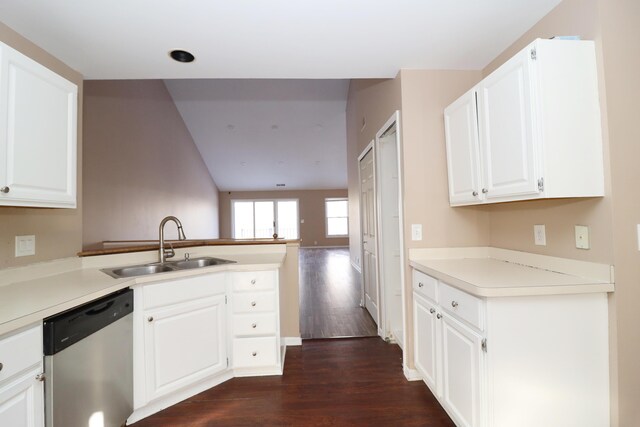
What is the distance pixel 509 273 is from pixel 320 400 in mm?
1406

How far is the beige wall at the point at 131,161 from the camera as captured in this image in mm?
3109

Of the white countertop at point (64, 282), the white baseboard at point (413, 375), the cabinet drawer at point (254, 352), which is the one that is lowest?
the white baseboard at point (413, 375)

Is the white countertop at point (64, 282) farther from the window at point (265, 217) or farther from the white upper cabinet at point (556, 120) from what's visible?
the window at point (265, 217)

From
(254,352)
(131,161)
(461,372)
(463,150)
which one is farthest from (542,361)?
(131,161)

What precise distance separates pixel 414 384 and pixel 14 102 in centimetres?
281

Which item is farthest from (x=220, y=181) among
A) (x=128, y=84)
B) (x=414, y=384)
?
(x=414, y=384)

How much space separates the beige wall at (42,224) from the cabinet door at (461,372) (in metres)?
2.46

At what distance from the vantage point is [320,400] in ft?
6.29

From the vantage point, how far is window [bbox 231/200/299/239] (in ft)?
37.9

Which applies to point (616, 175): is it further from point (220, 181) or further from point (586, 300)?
point (220, 181)

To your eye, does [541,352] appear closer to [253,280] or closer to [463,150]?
[463,150]

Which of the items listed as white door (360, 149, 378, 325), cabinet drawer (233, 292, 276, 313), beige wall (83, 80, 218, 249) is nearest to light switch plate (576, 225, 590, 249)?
white door (360, 149, 378, 325)

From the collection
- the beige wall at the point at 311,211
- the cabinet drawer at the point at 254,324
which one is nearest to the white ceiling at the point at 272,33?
the cabinet drawer at the point at 254,324

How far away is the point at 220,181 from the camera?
10.2 metres
